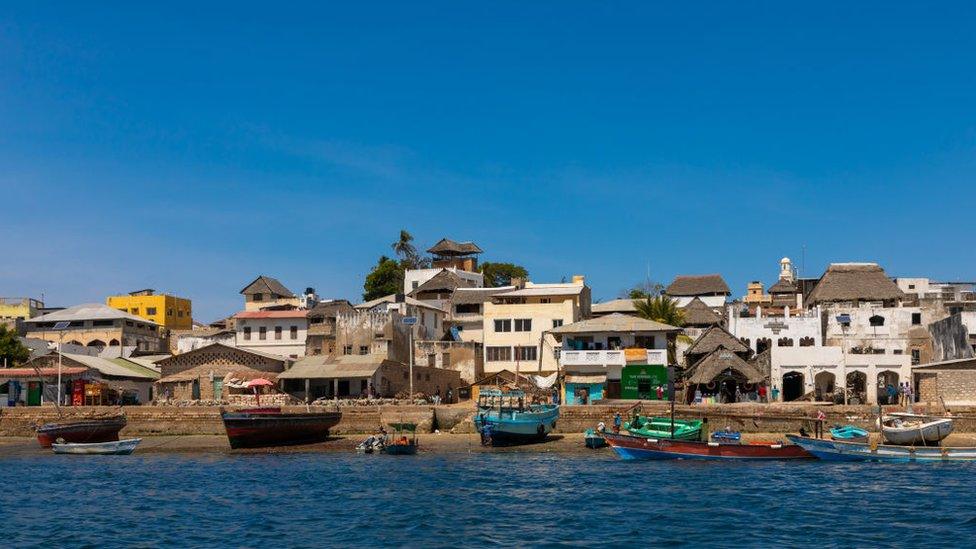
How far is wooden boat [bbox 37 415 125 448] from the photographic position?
188ft

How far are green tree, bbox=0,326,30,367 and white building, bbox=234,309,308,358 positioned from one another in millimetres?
17220

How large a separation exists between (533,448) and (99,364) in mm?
39635

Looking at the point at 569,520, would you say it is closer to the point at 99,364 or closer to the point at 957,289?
the point at 99,364

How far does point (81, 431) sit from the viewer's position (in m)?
57.4

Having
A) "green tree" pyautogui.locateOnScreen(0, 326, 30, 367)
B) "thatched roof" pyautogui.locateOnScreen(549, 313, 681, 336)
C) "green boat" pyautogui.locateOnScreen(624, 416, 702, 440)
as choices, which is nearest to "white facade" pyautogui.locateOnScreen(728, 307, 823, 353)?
"thatched roof" pyautogui.locateOnScreen(549, 313, 681, 336)

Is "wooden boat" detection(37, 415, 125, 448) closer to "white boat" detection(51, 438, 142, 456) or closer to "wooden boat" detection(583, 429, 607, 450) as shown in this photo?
"white boat" detection(51, 438, 142, 456)

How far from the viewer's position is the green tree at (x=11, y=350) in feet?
265

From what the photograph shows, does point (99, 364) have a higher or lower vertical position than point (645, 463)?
higher

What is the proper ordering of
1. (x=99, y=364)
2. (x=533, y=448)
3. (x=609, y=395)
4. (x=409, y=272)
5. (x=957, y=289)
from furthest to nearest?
(x=409, y=272)
(x=957, y=289)
(x=99, y=364)
(x=609, y=395)
(x=533, y=448)

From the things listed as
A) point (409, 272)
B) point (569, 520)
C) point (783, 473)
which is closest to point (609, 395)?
point (783, 473)

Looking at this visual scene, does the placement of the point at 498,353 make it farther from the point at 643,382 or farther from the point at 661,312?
the point at 661,312

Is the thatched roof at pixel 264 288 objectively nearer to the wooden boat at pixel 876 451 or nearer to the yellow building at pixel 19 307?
the yellow building at pixel 19 307

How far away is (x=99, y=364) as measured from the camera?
251ft

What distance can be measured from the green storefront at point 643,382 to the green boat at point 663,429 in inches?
551
